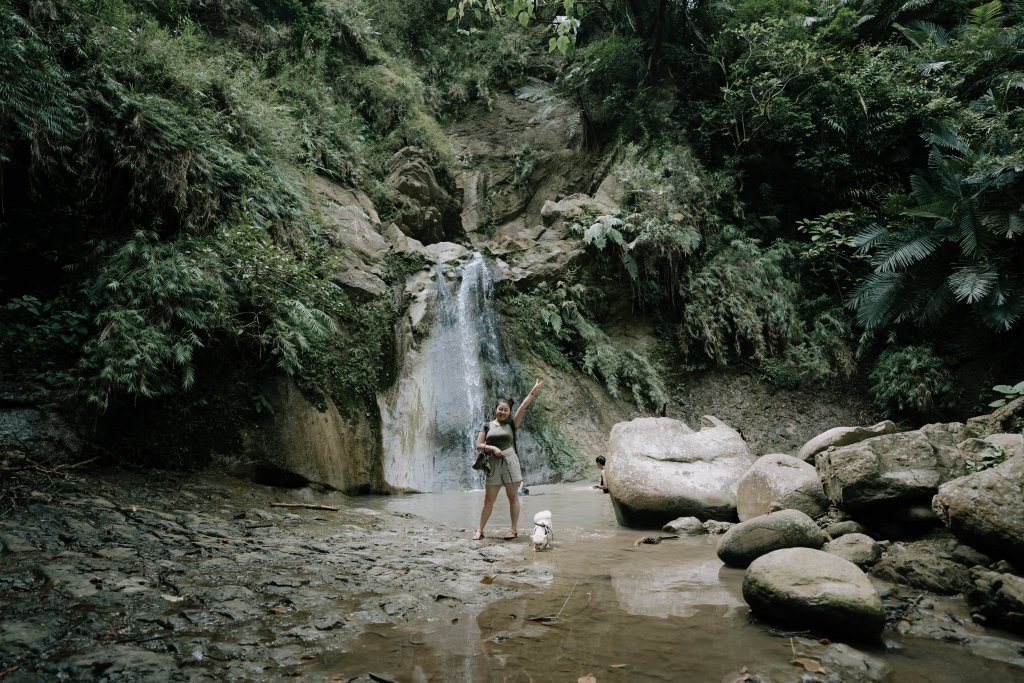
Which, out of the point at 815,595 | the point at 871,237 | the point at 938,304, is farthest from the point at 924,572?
the point at 871,237

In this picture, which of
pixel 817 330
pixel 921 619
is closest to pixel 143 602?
pixel 921 619

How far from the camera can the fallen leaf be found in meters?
2.44

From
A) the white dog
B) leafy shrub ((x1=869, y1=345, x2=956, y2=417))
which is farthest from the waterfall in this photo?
leafy shrub ((x1=869, y1=345, x2=956, y2=417))

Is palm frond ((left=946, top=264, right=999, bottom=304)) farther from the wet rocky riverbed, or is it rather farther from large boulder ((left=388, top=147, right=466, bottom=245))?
large boulder ((left=388, top=147, right=466, bottom=245))

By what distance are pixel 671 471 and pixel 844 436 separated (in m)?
1.82

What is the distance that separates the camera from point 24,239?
6.17 m

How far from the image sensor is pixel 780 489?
527 cm

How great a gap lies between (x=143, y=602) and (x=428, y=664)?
5.23 ft

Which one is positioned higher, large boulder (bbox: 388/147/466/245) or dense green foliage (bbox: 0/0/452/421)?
large boulder (bbox: 388/147/466/245)

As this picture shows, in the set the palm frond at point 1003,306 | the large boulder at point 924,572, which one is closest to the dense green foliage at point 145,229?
the large boulder at point 924,572

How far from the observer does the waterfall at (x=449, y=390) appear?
30.2ft

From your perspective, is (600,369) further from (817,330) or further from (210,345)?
(210,345)

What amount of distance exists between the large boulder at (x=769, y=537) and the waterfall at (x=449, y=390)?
562 centimetres

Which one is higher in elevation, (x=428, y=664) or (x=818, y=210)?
(x=818, y=210)
